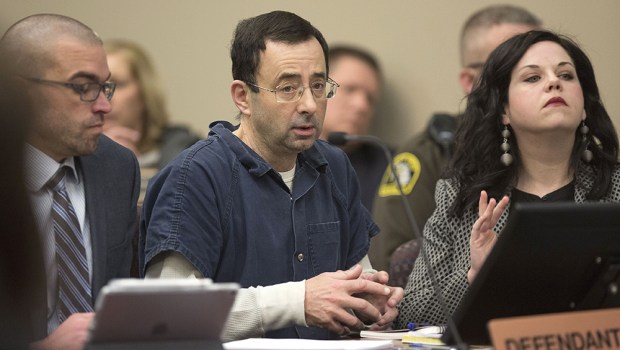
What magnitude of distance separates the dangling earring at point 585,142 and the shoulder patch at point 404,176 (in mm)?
1013

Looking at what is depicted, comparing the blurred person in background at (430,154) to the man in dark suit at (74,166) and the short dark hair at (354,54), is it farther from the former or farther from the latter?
the man in dark suit at (74,166)

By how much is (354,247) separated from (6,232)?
162cm

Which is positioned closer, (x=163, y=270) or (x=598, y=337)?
(x=598, y=337)

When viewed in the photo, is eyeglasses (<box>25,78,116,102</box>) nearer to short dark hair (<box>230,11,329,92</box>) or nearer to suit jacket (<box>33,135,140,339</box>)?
suit jacket (<box>33,135,140,339</box>)

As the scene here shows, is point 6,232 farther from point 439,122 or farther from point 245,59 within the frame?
point 439,122

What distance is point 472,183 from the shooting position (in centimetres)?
313

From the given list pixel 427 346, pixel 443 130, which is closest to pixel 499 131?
pixel 443 130

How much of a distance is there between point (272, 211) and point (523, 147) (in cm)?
86

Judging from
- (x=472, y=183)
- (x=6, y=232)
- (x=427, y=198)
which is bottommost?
(x=427, y=198)

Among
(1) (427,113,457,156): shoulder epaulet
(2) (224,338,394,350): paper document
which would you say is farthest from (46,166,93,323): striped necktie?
(1) (427,113,457,156): shoulder epaulet

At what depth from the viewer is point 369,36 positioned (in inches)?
203

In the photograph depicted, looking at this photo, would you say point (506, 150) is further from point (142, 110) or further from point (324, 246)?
point (142, 110)

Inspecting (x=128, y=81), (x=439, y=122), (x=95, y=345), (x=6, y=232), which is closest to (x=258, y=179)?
(x=95, y=345)

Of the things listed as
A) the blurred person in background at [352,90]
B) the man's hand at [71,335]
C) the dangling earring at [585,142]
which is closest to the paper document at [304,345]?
the man's hand at [71,335]
